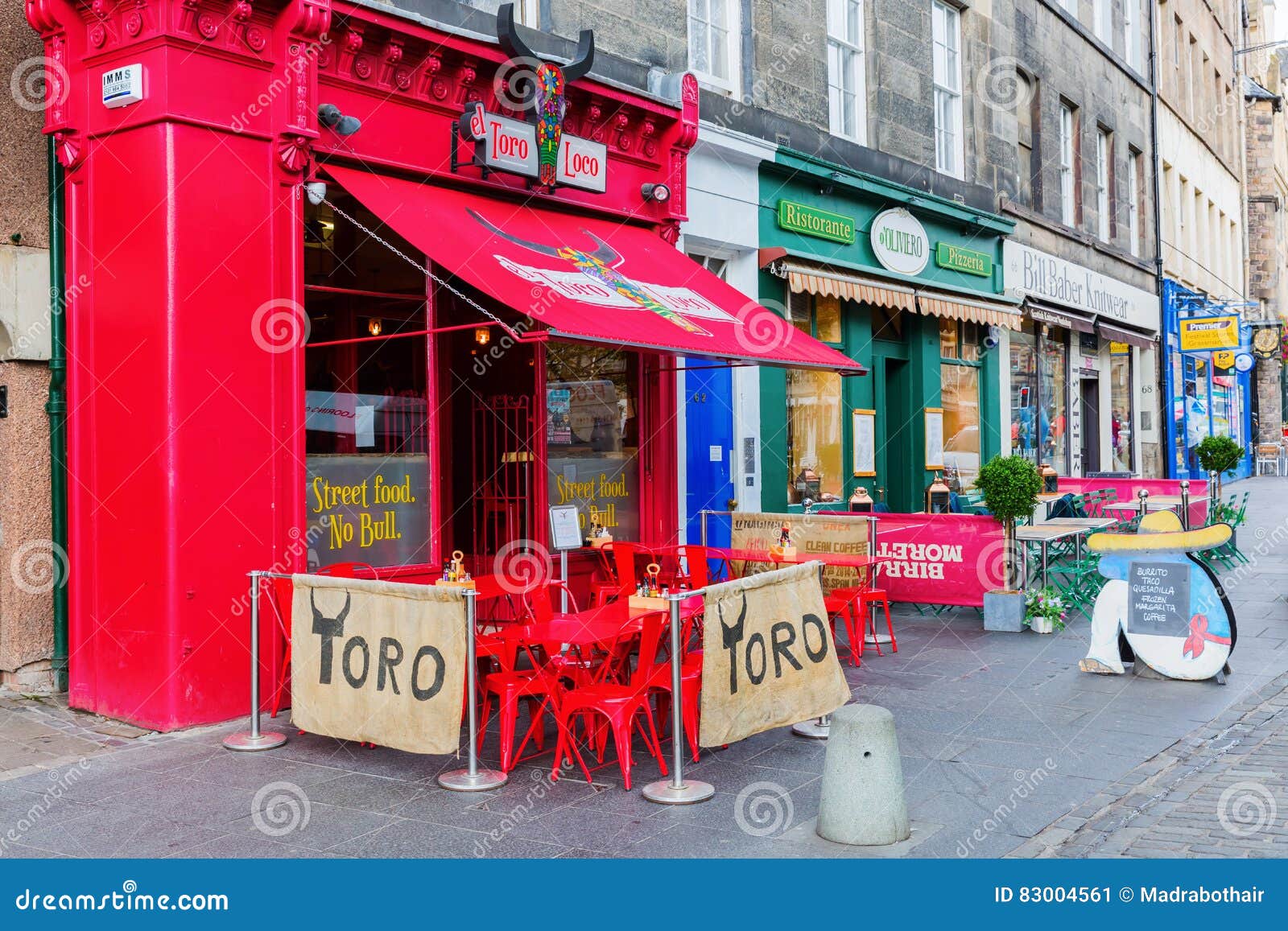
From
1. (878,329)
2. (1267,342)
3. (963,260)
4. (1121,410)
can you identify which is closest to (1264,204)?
(1267,342)

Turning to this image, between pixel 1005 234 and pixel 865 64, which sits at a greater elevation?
pixel 865 64

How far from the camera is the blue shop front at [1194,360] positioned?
87.6 feet

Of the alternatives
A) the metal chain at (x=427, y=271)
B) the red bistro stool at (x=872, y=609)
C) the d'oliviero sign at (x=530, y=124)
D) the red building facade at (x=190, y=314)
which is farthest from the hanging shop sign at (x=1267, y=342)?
the metal chain at (x=427, y=271)

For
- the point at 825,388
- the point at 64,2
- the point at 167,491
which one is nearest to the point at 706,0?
the point at 825,388

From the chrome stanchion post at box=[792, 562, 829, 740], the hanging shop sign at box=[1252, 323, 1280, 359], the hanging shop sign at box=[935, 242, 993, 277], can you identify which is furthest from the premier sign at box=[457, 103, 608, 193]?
the hanging shop sign at box=[1252, 323, 1280, 359]

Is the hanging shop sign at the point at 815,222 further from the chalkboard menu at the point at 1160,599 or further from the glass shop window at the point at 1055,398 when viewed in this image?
the glass shop window at the point at 1055,398

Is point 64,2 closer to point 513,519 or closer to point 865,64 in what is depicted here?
point 513,519

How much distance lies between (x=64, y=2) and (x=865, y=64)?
399 inches

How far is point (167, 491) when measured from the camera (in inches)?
297

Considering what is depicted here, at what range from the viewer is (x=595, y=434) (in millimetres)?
11383

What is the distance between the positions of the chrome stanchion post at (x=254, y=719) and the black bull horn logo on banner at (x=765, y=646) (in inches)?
111

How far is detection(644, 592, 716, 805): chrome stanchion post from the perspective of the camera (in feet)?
19.5

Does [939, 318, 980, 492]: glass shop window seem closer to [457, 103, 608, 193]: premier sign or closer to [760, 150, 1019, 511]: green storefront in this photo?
[760, 150, 1019, 511]: green storefront

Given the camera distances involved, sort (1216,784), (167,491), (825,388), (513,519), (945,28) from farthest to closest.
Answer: (945,28) → (825,388) → (513,519) → (167,491) → (1216,784)
